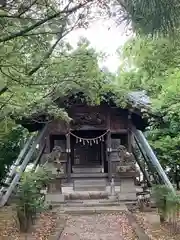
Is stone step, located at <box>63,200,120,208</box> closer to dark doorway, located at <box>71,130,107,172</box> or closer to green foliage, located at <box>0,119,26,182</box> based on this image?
green foliage, located at <box>0,119,26,182</box>

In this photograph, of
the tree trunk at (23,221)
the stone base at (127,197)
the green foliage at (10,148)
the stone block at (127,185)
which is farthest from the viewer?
the green foliage at (10,148)

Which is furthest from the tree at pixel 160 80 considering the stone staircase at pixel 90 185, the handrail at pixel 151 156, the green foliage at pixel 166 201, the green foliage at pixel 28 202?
the green foliage at pixel 28 202

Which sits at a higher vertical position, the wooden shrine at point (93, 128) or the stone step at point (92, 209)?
the wooden shrine at point (93, 128)

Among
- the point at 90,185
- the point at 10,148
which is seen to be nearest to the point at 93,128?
the point at 90,185

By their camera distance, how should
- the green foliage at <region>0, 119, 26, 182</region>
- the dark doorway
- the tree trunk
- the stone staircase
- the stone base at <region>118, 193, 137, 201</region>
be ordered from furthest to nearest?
the dark doorway < the green foliage at <region>0, 119, 26, 182</region> < the stone staircase < the stone base at <region>118, 193, 137, 201</region> < the tree trunk

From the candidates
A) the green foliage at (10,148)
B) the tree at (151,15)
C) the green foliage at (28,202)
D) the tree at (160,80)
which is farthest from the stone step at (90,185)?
the tree at (151,15)

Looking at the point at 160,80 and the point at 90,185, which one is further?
the point at 90,185

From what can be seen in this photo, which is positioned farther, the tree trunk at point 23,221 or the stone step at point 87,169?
the stone step at point 87,169

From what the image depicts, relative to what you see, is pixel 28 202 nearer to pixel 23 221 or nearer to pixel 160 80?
pixel 23 221

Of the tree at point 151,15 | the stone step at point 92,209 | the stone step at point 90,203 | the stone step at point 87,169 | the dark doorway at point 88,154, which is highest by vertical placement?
the dark doorway at point 88,154

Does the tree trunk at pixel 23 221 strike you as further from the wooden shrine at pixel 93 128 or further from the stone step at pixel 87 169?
the stone step at pixel 87 169

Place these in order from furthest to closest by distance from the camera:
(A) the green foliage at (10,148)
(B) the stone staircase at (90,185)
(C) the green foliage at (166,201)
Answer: (A) the green foliage at (10,148) < (B) the stone staircase at (90,185) < (C) the green foliage at (166,201)

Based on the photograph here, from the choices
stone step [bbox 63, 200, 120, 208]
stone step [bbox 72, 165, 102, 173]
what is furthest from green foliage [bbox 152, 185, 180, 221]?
stone step [bbox 72, 165, 102, 173]

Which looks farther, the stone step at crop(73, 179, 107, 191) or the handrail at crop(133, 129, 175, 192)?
the stone step at crop(73, 179, 107, 191)
